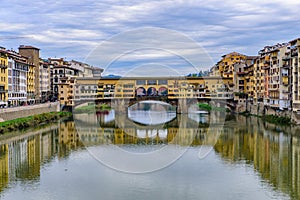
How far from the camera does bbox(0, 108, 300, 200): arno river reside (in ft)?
35.7

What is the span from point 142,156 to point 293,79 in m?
11.6

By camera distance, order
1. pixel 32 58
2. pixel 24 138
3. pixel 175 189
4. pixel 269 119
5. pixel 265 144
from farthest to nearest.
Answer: pixel 32 58, pixel 269 119, pixel 24 138, pixel 265 144, pixel 175 189

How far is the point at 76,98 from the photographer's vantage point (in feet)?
126

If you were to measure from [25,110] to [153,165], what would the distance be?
14576 mm

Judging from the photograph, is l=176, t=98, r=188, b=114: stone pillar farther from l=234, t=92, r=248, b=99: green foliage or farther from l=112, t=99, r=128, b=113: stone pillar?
l=112, t=99, r=128, b=113: stone pillar

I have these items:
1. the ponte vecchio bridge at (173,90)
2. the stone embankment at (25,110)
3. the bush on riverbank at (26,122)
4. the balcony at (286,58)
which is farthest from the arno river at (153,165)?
the ponte vecchio bridge at (173,90)

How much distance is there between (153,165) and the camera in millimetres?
14109

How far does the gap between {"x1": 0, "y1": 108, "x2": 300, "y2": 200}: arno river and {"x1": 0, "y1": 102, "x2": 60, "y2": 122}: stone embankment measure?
6.43ft

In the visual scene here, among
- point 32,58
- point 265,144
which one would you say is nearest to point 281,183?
point 265,144

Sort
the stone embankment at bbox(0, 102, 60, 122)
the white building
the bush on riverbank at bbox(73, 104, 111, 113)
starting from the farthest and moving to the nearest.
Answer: the bush on riverbank at bbox(73, 104, 111, 113)
the white building
the stone embankment at bbox(0, 102, 60, 122)

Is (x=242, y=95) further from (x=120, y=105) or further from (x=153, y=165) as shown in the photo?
(x=153, y=165)

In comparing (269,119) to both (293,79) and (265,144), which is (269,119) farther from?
(265,144)

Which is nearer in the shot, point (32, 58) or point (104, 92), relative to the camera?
point (32, 58)

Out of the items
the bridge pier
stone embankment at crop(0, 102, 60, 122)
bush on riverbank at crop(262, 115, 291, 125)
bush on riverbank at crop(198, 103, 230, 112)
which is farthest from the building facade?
bush on riverbank at crop(198, 103, 230, 112)
